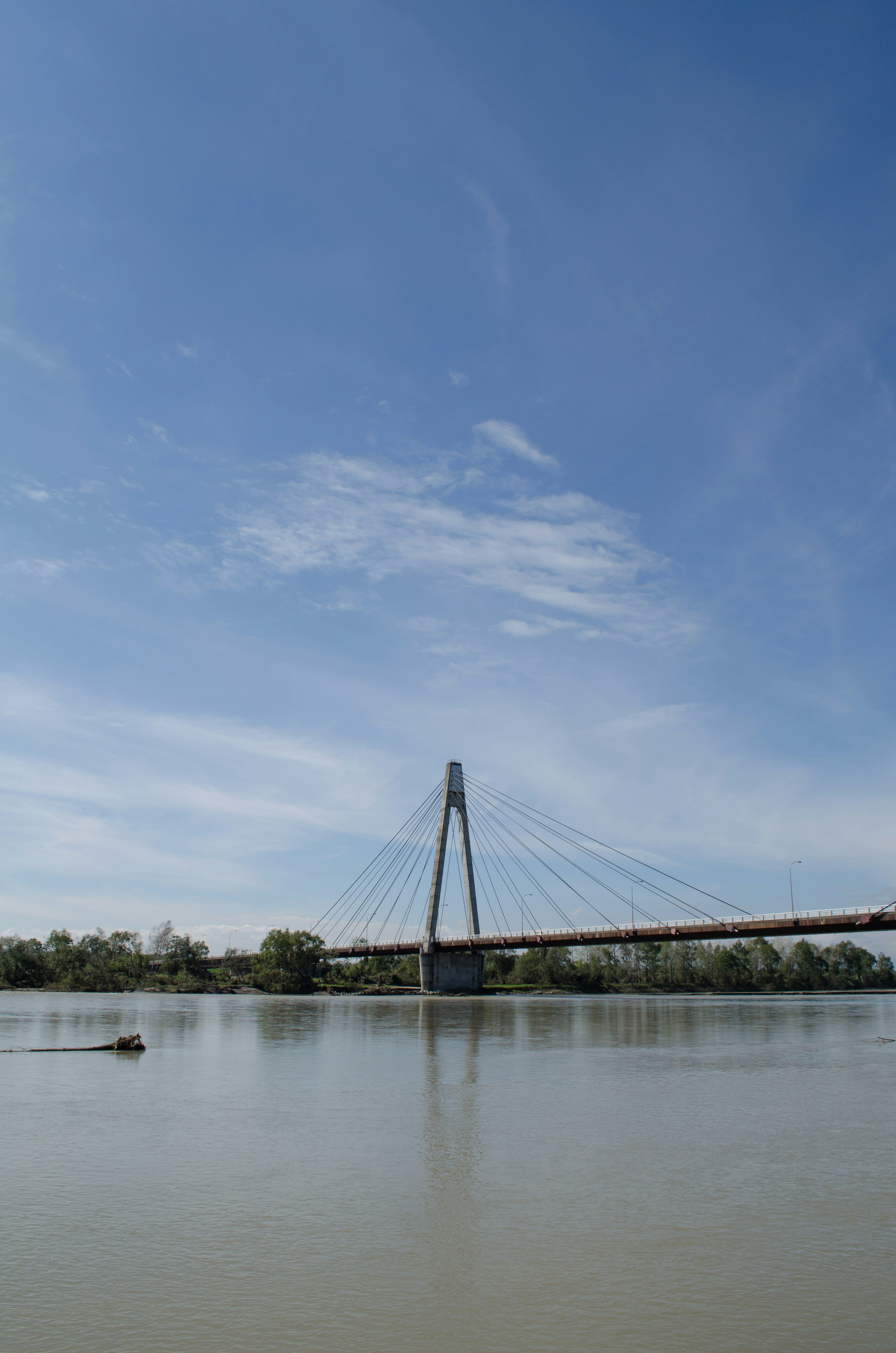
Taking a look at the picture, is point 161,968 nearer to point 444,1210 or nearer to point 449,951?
point 449,951

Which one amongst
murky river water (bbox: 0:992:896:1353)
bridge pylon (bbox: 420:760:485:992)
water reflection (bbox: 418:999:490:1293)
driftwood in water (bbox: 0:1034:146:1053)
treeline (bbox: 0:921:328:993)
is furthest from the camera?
treeline (bbox: 0:921:328:993)

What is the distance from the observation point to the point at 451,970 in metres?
91.1

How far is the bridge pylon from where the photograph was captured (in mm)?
88875

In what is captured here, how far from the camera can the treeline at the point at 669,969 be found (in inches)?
4828

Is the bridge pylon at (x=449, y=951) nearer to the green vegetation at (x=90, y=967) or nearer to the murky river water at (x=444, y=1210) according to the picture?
the green vegetation at (x=90, y=967)

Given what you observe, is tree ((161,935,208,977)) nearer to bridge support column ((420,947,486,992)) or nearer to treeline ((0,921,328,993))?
treeline ((0,921,328,993))

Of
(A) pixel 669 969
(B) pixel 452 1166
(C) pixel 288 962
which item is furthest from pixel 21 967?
(B) pixel 452 1166

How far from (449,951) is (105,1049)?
65199mm

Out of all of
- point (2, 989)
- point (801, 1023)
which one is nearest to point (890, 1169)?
point (801, 1023)

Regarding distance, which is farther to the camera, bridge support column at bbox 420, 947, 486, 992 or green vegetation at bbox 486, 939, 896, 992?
green vegetation at bbox 486, 939, 896, 992

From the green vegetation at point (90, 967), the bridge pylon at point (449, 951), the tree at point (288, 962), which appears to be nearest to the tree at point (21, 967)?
the green vegetation at point (90, 967)

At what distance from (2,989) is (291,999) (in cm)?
4966

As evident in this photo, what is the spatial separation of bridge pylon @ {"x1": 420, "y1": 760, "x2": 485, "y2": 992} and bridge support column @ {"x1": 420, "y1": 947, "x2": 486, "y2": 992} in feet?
0.11

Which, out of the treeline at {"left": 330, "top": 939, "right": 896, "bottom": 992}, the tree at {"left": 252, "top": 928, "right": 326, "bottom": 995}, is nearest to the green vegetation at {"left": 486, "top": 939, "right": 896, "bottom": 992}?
the treeline at {"left": 330, "top": 939, "right": 896, "bottom": 992}
